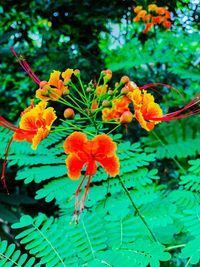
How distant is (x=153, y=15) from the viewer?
287 centimetres

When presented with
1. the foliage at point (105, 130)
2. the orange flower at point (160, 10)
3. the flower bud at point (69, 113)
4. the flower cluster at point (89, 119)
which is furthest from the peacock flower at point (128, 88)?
the orange flower at point (160, 10)

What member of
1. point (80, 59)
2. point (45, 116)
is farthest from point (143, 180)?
→ point (80, 59)

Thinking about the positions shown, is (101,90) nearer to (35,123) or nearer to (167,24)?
(35,123)

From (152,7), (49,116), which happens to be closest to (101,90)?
(49,116)

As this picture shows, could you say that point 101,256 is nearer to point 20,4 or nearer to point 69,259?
point 69,259

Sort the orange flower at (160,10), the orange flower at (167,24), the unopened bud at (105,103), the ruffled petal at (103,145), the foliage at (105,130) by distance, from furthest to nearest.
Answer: the orange flower at (167,24) < the orange flower at (160,10) < the foliage at (105,130) < the unopened bud at (105,103) < the ruffled petal at (103,145)

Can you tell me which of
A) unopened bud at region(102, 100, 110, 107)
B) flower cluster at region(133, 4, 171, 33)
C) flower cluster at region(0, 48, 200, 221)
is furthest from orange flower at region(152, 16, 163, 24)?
unopened bud at region(102, 100, 110, 107)

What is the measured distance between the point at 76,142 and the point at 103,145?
0.06 metres

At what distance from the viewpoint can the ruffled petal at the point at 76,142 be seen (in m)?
1.02

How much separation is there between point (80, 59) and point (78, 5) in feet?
1.43

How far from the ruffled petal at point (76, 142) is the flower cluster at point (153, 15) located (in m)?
1.89

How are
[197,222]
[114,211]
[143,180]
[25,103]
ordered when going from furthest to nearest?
[25,103] → [143,180] → [114,211] → [197,222]

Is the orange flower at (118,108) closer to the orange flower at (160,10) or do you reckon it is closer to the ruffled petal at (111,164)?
the ruffled petal at (111,164)

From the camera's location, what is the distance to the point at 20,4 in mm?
3291
